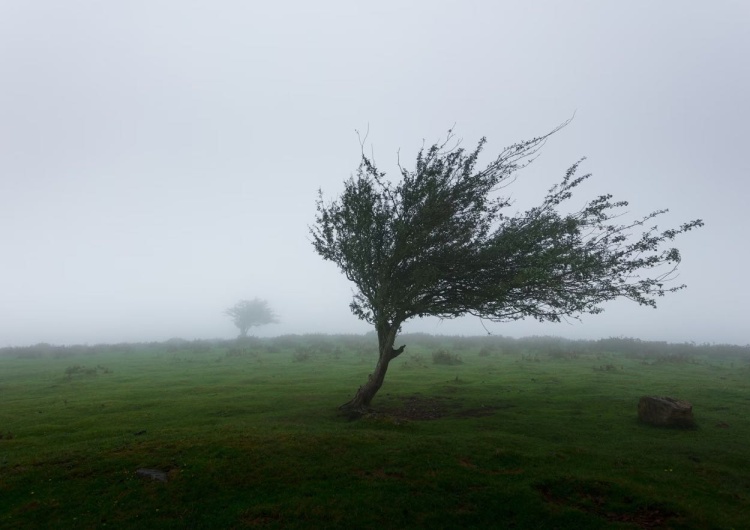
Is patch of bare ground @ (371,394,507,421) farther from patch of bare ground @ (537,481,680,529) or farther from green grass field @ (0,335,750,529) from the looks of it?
patch of bare ground @ (537,481,680,529)

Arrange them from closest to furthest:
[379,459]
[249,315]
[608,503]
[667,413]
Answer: [608,503] < [379,459] < [667,413] < [249,315]

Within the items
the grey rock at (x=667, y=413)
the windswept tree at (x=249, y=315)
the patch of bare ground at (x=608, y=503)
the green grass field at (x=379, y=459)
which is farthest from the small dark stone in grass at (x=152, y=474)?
the windswept tree at (x=249, y=315)

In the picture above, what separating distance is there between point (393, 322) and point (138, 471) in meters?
14.2

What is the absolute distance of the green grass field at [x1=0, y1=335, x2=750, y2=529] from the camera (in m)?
12.2

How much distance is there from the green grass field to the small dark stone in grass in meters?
0.27

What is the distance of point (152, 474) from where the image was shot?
1469 centimetres

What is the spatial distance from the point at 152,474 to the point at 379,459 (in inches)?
323

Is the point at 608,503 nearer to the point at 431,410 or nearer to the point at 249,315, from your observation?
the point at 431,410

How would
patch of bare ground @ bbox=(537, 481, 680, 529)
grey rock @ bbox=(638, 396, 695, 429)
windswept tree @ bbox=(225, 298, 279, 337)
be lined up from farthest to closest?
1. windswept tree @ bbox=(225, 298, 279, 337)
2. grey rock @ bbox=(638, 396, 695, 429)
3. patch of bare ground @ bbox=(537, 481, 680, 529)

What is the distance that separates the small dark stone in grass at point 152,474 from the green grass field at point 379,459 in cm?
27

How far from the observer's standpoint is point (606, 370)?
42750 mm

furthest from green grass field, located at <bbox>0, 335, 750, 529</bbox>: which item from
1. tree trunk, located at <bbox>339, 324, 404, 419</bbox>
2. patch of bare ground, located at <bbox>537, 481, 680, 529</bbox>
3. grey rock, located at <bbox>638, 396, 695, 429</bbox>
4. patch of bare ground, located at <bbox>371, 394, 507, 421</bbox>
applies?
tree trunk, located at <bbox>339, 324, 404, 419</bbox>

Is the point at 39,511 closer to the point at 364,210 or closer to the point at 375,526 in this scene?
the point at 375,526

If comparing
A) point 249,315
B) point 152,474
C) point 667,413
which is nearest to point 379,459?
point 152,474
